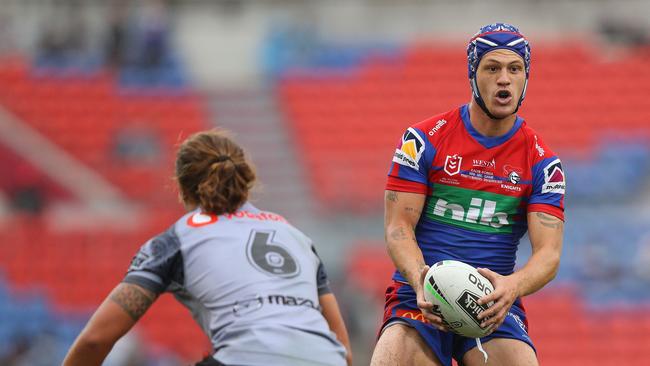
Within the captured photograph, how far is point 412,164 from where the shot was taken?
5359 millimetres

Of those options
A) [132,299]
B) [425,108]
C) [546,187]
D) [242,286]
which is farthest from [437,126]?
[425,108]

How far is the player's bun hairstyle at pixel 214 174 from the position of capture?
5168 millimetres

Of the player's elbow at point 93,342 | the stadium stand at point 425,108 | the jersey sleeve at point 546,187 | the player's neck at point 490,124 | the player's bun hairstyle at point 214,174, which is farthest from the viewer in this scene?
the stadium stand at point 425,108

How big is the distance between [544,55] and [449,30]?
2.36m

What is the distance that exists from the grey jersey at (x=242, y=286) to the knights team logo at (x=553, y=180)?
118cm

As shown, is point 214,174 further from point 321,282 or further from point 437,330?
point 437,330

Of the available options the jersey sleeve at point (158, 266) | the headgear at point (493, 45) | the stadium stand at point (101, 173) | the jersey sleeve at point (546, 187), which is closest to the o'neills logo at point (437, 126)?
the headgear at point (493, 45)

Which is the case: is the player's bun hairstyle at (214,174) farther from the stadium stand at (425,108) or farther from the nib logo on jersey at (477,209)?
the stadium stand at (425,108)

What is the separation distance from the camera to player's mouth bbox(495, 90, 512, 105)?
207 inches

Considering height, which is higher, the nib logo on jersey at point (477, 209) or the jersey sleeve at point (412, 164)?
the jersey sleeve at point (412, 164)

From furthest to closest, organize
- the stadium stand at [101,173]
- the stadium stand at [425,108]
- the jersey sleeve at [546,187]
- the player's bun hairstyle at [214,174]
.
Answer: the stadium stand at [425,108] → the stadium stand at [101,173] → the jersey sleeve at [546,187] → the player's bun hairstyle at [214,174]

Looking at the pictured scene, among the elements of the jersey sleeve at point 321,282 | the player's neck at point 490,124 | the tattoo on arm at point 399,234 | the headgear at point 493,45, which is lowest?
the jersey sleeve at point 321,282

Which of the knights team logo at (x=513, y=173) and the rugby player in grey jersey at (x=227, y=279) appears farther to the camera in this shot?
the knights team logo at (x=513, y=173)

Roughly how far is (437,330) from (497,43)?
1350 mm
